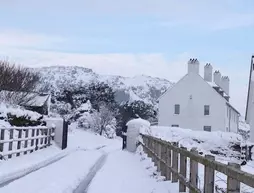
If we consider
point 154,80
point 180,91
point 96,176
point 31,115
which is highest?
point 154,80

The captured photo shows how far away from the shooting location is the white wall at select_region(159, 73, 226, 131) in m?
53.4

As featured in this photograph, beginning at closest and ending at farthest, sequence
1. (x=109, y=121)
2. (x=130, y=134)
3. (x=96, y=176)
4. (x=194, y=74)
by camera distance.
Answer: (x=96, y=176) < (x=130, y=134) < (x=194, y=74) < (x=109, y=121)

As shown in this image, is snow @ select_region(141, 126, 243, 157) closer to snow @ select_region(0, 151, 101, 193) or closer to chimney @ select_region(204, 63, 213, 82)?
snow @ select_region(0, 151, 101, 193)

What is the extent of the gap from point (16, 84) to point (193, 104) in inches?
794

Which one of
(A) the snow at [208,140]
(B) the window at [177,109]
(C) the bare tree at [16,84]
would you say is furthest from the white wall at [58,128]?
(B) the window at [177,109]

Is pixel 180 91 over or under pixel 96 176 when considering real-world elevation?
over

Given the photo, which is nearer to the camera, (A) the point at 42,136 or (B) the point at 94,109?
(A) the point at 42,136

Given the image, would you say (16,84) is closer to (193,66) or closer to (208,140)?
(193,66)

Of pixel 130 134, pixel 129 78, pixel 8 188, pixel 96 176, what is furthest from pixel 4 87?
pixel 129 78

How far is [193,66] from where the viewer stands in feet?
178

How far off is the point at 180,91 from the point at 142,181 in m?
43.0

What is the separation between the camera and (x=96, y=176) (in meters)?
13.9

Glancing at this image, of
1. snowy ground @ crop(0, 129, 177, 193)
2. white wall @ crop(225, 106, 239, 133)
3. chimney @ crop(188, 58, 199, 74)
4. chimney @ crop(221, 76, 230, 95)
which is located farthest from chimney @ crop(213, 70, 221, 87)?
snowy ground @ crop(0, 129, 177, 193)

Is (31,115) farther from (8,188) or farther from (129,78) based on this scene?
(129,78)
